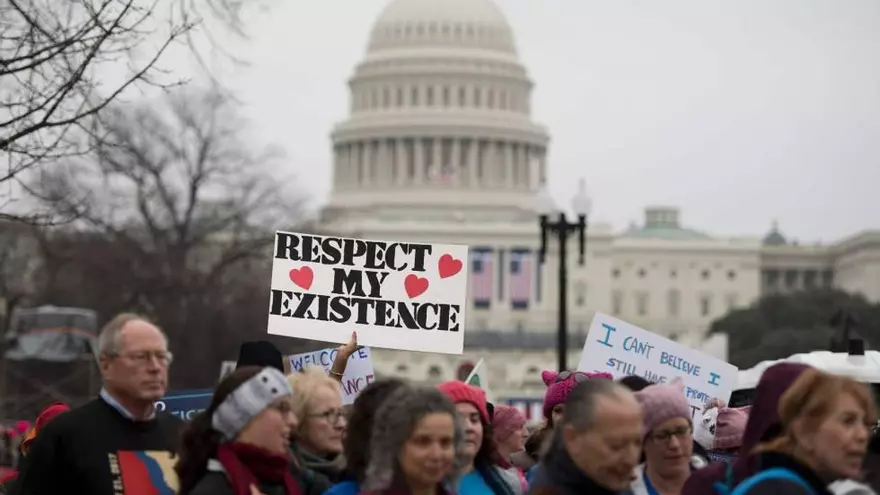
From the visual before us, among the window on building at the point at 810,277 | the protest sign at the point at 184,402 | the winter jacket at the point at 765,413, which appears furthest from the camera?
the window on building at the point at 810,277

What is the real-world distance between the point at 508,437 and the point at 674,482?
110 inches

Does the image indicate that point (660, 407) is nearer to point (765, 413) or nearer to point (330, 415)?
point (765, 413)

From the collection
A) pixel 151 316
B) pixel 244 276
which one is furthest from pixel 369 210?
pixel 151 316

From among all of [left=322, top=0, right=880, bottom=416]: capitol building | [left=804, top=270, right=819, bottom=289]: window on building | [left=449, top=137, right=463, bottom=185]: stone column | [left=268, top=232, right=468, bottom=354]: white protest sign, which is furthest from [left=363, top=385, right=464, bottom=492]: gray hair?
[left=804, top=270, right=819, bottom=289]: window on building

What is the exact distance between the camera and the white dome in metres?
164

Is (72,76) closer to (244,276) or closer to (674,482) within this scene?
(674,482)

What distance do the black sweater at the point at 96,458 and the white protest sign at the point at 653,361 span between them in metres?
5.44

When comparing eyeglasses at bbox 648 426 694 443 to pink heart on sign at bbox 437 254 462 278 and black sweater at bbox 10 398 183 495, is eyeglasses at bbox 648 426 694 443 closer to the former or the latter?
black sweater at bbox 10 398 183 495

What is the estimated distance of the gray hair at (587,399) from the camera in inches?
316

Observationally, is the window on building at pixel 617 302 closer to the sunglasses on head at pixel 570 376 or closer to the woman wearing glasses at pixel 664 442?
the sunglasses on head at pixel 570 376

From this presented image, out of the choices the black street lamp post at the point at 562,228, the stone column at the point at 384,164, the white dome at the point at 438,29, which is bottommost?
the black street lamp post at the point at 562,228

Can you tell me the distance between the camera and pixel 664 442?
922 cm

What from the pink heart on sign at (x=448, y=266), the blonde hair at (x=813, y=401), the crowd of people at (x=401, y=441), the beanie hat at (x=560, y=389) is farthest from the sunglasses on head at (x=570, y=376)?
the blonde hair at (x=813, y=401)

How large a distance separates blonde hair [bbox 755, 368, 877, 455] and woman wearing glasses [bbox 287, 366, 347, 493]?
2248 mm
